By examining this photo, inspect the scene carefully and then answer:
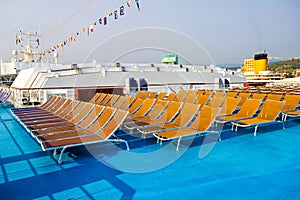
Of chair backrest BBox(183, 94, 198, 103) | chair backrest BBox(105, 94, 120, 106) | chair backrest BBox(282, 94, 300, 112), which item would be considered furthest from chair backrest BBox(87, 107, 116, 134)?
chair backrest BBox(282, 94, 300, 112)

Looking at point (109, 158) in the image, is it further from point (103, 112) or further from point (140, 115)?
point (140, 115)

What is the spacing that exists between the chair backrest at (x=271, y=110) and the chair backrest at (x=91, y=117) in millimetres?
3115

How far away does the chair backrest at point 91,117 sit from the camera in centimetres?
379

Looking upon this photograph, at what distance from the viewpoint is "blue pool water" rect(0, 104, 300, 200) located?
7.42 feet

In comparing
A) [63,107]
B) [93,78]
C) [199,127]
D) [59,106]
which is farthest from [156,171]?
[93,78]

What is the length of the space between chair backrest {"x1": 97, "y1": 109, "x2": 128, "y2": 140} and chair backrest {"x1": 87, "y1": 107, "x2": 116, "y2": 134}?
6 centimetres

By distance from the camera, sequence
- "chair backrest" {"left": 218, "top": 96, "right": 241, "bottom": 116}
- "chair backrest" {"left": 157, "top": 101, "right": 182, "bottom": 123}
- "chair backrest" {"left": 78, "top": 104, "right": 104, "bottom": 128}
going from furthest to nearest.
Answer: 1. "chair backrest" {"left": 218, "top": 96, "right": 241, "bottom": 116}
2. "chair backrest" {"left": 157, "top": 101, "right": 182, "bottom": 123}
3. "chair backrest" {"left": 78, "top": 104, "right": 104, "bottom": 128}

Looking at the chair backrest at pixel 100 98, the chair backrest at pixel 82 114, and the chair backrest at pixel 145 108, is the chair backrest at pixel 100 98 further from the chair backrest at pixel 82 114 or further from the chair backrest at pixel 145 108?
the chair backrest at pixel 82 114

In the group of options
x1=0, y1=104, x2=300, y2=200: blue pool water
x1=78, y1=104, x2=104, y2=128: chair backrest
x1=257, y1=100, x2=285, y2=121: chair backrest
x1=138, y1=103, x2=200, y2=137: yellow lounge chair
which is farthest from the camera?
x1=257, y1=100, x2=285, y2=121: chair backrest

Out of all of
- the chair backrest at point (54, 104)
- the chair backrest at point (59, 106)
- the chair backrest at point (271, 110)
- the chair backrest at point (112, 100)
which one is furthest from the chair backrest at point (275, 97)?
the chair backrest at point (54, 104)

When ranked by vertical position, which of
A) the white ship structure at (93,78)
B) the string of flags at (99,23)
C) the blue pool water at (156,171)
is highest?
the string of flags at (99,23)

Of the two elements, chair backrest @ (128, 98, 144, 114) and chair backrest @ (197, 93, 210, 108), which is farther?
chair backrest @ (197, 93, 210, 108)

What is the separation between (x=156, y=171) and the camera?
2.76 metres

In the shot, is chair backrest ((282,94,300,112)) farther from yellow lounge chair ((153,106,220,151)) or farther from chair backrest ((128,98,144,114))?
chair backrest ((128,98,144,114))
